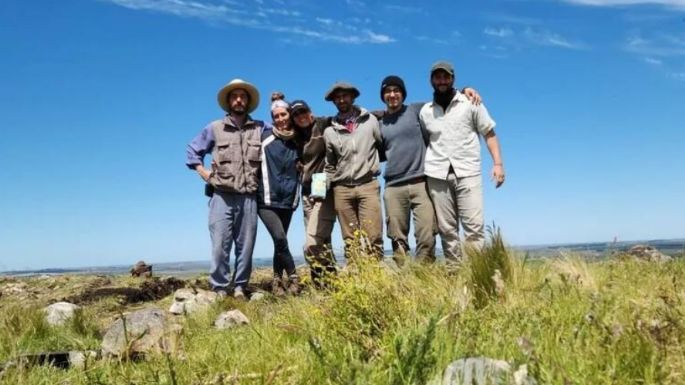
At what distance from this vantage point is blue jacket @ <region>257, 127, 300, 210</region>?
28.2 feet

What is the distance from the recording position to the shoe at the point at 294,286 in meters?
8.07

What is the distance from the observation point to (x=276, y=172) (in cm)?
860

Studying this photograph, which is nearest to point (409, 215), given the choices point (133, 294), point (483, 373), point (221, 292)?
point (221, 292)

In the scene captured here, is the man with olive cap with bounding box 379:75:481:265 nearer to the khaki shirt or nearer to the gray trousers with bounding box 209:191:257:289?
the khaki shirt

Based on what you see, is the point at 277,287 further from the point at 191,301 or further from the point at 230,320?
the point at 230,320

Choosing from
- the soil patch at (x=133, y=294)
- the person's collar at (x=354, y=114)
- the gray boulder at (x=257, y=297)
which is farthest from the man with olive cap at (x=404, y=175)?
the soil patch at (x=133, y=294)

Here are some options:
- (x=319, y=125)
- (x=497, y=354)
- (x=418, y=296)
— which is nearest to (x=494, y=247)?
(x=418, y=296)

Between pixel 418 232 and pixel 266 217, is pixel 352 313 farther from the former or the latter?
pixel 266 217

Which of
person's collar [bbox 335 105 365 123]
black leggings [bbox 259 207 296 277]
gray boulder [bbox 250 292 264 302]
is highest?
person's collar [bbox 335 105 365 123]

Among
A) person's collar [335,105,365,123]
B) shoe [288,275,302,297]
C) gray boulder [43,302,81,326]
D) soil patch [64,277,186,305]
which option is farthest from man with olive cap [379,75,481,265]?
soil patch [64,277,186,305]

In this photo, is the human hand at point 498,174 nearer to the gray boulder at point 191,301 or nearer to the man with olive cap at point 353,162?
the man with olive cap at point 353,162

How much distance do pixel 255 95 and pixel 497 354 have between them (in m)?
6.88

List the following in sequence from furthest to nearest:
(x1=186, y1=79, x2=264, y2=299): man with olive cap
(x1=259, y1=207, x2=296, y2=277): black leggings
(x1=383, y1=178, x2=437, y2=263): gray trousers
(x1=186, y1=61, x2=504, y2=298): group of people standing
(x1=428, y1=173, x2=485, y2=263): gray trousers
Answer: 1. (x1=259, y1=207, x2=296, y2=277): black leggings
2. (x1=186, y1=79, x2=264, y2=299): man with olive cap
3. (x1=383, y1=178, x2=437, y2=263): gray trousers
4. (x1=186, y1=61, x2=504, y2=298): group of people standing
5. (x1=428, y1=173, x2=485, y2=263): gray trousers

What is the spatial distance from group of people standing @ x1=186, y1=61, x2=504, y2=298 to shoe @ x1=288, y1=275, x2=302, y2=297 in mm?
27
